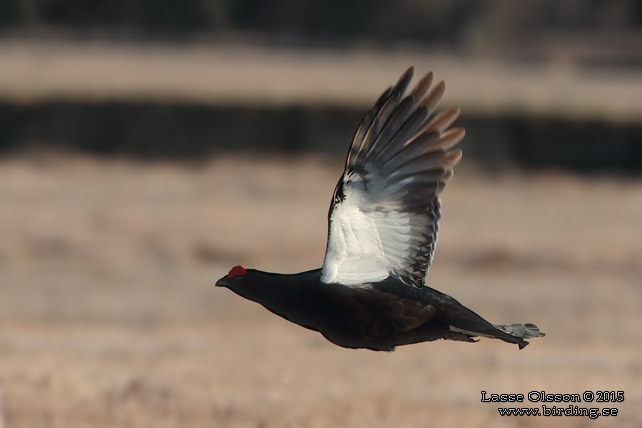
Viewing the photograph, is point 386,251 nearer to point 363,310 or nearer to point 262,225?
point 363,310

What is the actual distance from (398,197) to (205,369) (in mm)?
6726

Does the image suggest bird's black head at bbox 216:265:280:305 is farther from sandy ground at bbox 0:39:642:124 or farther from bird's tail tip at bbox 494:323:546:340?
sandy ground at bbox 0:39:642:124

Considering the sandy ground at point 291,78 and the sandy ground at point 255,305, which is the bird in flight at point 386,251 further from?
the sandy ground at point 291,78

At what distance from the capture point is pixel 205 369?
12812mm

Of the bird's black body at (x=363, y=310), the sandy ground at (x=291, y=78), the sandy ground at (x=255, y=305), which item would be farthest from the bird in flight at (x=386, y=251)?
the sandy ground at (x=291, y=78)

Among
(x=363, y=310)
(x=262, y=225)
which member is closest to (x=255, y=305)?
(x=262, y=225)

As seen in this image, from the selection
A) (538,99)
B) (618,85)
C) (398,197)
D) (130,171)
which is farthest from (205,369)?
(618,85)

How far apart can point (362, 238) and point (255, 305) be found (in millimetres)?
11162

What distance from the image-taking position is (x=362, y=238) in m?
6.24

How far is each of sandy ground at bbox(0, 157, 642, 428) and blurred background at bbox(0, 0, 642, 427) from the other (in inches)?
1.7

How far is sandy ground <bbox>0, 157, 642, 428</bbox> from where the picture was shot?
35.0ft

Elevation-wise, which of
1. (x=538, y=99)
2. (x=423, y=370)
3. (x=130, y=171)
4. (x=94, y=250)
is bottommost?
(x=423, y=370)

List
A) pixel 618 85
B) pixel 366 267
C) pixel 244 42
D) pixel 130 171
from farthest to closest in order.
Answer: pixel 244 42 < pixel 618 85 < pixel 130 171 < pixel 366 267

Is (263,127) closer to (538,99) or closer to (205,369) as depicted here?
(538,99)
